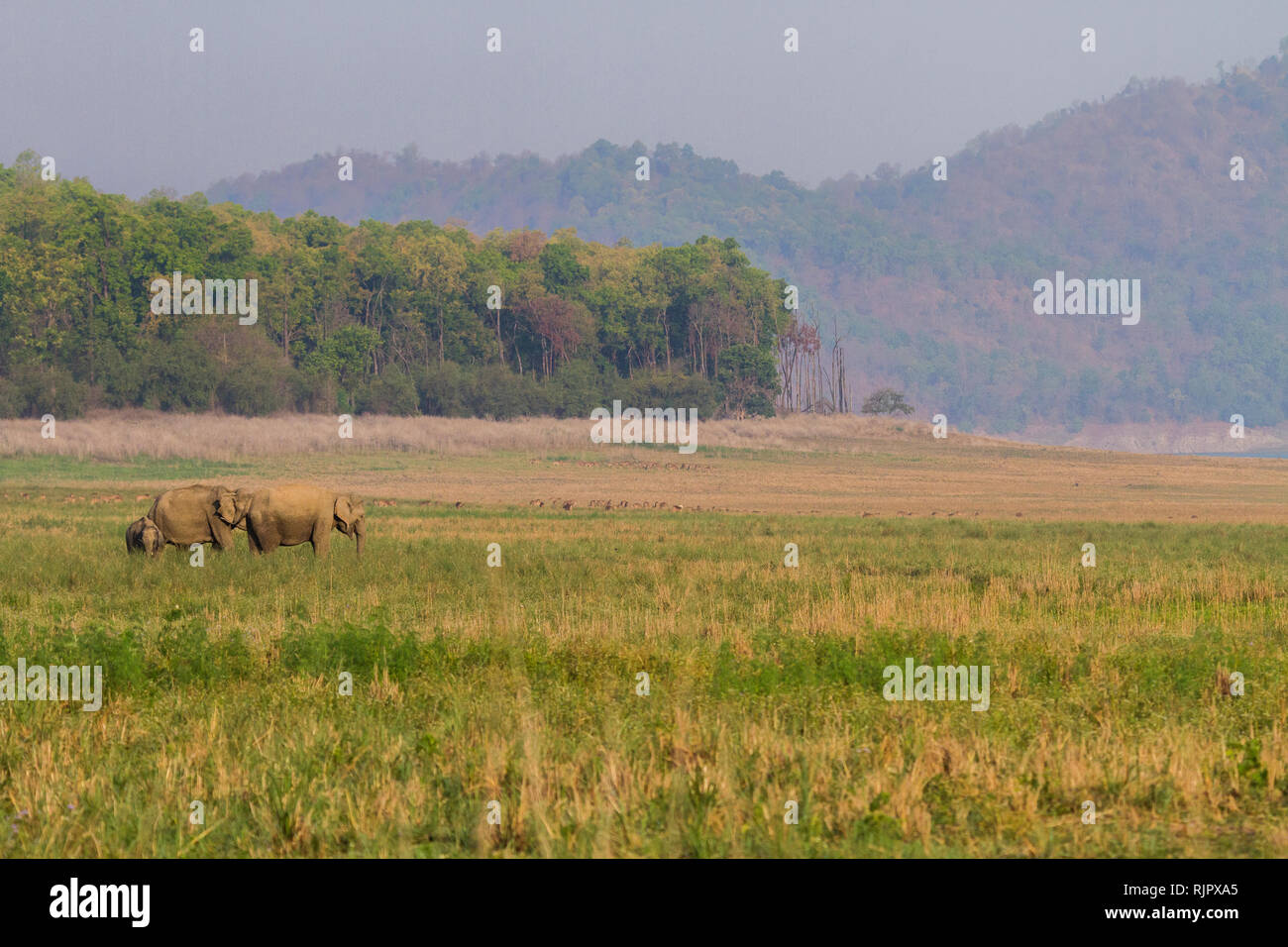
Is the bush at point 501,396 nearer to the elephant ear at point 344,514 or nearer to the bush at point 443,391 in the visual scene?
the bush at point 443,391

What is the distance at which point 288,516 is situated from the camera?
23.9 metres

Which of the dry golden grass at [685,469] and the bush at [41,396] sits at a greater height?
the bush at [41,396]

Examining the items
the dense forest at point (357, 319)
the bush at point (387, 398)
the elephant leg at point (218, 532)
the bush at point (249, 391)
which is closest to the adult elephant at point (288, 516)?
the elephant leg at point (218, 532)

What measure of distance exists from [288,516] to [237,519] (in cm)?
89

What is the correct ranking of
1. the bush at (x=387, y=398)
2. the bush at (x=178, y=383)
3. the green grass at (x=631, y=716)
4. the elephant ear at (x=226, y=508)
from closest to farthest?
the green grass at (x=631, y=716), the elephant ear at (x=226, y=508), the bush at (x=178, y=383), the bush at (x=387, y=398)

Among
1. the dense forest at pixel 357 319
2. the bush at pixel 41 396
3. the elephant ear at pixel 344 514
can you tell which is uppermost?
the dense forest at pixel 357 319

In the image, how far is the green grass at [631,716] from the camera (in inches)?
311

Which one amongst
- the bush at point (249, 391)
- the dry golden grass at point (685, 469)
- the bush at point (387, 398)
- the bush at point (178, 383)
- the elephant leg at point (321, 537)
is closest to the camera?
the elephant leg at point (321, 537)

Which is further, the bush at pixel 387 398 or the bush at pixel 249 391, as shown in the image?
the bush at pixel 387 398

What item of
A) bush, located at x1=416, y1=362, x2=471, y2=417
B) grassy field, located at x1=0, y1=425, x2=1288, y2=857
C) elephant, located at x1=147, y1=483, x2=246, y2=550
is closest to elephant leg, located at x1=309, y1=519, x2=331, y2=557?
grassy field, located at x1=0, y1=425, x2=1288, y2=857

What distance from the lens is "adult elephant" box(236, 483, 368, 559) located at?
2367 centimetres

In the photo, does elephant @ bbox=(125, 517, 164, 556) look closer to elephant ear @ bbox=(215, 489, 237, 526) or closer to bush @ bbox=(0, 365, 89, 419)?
elephant ear @ bbox=(215, 489, 237, 526)

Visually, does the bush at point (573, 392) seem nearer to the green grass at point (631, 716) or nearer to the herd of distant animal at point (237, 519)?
the herd of distant animal at point (237, 519)

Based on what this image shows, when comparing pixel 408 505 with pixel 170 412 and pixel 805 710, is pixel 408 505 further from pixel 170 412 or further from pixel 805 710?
pixel 170 412
